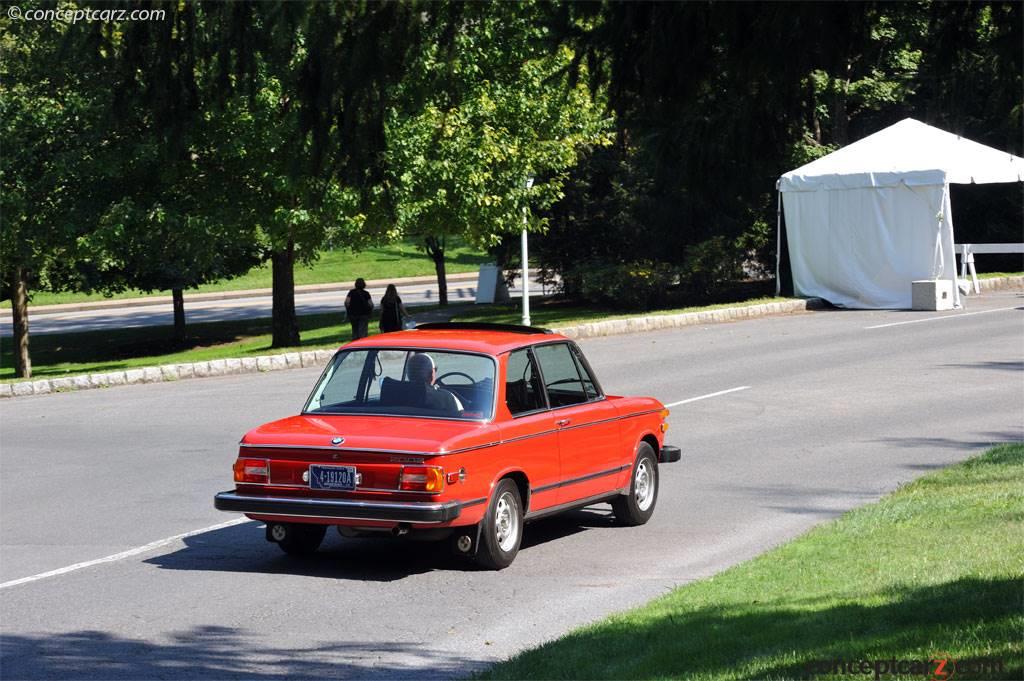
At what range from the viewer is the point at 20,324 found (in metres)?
29.5

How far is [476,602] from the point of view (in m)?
8.09

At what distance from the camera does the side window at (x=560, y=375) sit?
394 inches

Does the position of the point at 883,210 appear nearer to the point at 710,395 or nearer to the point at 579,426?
the point at 710,395

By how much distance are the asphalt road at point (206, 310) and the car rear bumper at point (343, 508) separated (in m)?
30.7

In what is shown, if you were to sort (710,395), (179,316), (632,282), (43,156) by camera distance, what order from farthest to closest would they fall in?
1. (179,316)
2. (632,282)
3. (43,156)
4. (710,395)

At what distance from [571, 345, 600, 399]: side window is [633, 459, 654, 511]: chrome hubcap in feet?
2.36

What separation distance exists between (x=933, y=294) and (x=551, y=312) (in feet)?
35.6

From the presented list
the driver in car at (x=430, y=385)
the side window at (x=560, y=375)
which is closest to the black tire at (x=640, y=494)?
the side window at (x=560, y=375)

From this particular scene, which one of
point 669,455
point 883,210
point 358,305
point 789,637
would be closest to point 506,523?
point 669,455

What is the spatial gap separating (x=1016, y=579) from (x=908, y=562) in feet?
3.44

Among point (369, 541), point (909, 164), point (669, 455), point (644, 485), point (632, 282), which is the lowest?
point (369, 541)

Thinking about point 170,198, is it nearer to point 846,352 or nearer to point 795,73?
point 846,352

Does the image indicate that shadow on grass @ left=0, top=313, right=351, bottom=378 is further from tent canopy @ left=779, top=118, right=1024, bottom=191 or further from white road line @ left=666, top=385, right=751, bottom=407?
white road line @ left=666, top=385, right=751, bottom=407

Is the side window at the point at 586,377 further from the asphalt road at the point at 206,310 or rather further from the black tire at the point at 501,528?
the asphalt road at the point at 206,310
